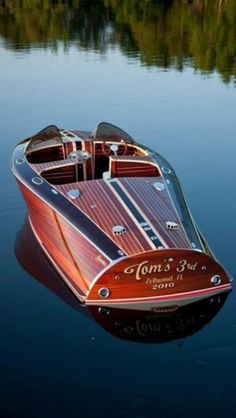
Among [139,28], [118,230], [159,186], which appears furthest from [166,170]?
[139,28]

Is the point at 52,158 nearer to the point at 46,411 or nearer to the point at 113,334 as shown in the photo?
the point at 113,334

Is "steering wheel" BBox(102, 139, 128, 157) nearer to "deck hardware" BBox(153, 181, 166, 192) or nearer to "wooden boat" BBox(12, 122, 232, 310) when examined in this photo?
"wooden boat" BBox(12, 122, 232, 310)

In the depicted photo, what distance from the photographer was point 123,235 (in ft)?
43.6

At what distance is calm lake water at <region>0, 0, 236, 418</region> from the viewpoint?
10.7m

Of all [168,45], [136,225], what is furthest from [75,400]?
[168,45]

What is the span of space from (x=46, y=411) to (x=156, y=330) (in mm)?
3394

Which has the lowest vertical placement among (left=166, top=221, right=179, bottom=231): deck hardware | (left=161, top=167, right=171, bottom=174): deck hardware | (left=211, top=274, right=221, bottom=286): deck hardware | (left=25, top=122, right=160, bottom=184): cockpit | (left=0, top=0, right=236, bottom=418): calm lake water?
(left=0, top=0, right=236, bottom=418): calm lake water

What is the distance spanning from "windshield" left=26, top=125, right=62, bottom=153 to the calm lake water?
6.24 feet

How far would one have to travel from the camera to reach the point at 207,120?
93.0 ft

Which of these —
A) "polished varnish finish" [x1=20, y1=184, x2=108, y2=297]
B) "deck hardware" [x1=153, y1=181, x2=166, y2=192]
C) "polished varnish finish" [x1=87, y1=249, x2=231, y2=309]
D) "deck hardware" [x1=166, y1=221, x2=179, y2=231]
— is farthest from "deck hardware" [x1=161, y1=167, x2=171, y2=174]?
"polished varnish finish" [x1=87, y1=249, x2=231, y2=309]

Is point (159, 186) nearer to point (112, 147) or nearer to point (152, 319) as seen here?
point (112, 147)

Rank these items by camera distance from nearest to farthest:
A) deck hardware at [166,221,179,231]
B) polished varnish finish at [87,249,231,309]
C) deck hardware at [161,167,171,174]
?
1. polished varnish finish at [87,249,231,309]
2. deck hardware at [166,221,179,231]
3. deck hardware at [161,167,171,174]

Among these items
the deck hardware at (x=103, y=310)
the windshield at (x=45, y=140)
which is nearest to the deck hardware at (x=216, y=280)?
the deck hardware at (x=103, y=310)

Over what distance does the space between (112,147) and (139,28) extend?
4432cm
